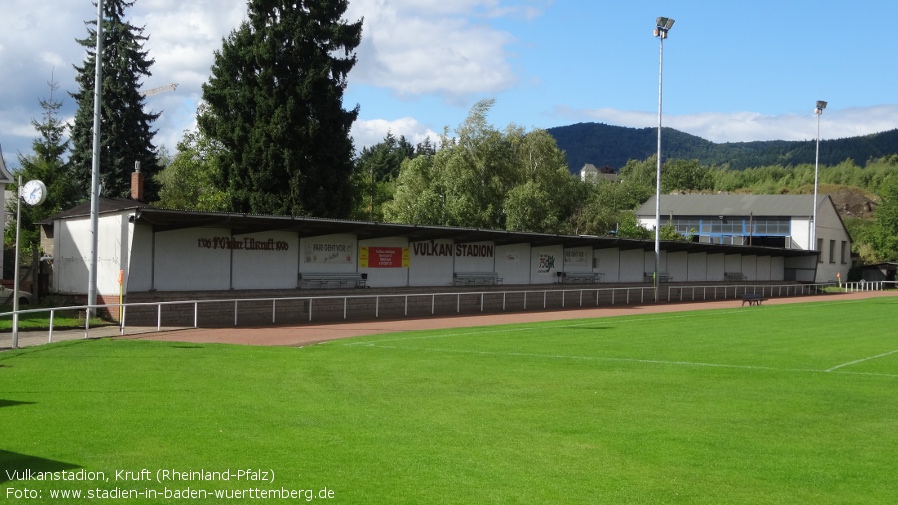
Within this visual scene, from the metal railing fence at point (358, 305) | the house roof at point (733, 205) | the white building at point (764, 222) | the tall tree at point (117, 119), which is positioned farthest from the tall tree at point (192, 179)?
the house roof at point (733, 205)

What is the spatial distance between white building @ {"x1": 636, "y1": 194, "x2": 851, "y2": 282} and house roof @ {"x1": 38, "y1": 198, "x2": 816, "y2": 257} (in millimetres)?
43620

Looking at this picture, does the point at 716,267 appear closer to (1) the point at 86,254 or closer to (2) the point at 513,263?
(2) the point at 513,263

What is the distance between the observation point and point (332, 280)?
31.3 meters

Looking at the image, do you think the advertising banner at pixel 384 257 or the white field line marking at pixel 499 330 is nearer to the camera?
the white field line marking at pixel 499 330

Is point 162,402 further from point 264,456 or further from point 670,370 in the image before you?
point 670,370

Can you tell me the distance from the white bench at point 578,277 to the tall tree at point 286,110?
37.9 ft

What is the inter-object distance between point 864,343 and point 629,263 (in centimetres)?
2566

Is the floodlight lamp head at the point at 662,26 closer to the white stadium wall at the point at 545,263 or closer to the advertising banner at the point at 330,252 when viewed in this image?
the white stadium wall at the point at 545,263

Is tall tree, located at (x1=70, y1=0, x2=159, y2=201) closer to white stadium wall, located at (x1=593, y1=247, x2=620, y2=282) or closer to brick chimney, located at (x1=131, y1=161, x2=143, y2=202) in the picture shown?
brick chimney, located at (x1=131, y1=161, x2=143, y2=202)

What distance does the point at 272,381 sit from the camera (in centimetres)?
1305

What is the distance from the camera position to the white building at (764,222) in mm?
81875

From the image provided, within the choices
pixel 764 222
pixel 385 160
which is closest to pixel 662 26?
pixel 764 222

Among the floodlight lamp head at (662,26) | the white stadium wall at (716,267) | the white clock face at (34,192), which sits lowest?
the white stadium wall at (716,267)

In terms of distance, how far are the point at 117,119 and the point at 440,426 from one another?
46.5 metres
